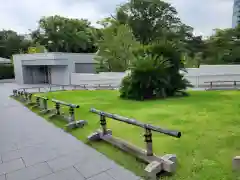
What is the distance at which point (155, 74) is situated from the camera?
11.0m

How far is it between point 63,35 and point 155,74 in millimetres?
25720

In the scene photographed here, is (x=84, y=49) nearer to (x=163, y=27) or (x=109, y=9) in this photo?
(x=109, y=9)

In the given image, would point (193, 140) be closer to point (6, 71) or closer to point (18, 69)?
point (18, 69)

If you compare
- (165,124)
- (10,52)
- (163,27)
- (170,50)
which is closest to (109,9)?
(163,27)

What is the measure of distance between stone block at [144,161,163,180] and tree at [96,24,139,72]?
17.6 meters

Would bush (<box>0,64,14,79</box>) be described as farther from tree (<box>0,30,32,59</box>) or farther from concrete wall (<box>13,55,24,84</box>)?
concrete wall (<box>13,55,24,84</box>)

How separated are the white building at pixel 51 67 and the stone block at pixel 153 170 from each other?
22357 millimetres

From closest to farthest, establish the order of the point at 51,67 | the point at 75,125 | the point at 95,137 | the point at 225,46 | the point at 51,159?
the point at 51,159 < the point at 95,137 < the point at 75,125 < the point at 225,46 < the point at 51,67

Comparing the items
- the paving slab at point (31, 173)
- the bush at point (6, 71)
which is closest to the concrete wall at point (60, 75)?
the bush at point (6, 71)

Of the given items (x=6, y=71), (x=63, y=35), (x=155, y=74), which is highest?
(x=63, y=35)

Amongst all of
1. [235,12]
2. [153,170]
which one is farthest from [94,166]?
[235,12]

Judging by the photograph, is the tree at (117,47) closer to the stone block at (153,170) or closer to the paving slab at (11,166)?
the paving slab at (11,166)

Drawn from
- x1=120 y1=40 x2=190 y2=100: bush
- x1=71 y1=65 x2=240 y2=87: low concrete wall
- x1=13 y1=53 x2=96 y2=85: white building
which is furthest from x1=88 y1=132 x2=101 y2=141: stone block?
x1=13 y1=53 x2=96 y2=85: white building

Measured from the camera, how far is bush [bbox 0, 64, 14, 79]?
3409 cm
